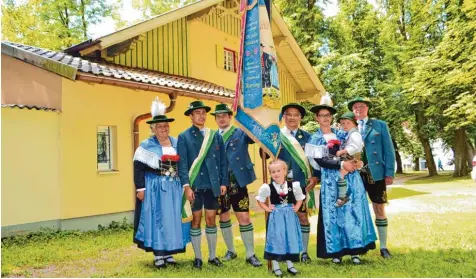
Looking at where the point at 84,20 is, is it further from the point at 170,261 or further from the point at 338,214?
the point at 338,214

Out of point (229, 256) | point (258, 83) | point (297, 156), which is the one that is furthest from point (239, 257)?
point (258, 83)

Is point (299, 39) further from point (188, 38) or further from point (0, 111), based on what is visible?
point (0, 111)

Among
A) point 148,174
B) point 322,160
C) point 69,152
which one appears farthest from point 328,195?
point 69,152

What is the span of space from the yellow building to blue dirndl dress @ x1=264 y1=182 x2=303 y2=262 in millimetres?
4386

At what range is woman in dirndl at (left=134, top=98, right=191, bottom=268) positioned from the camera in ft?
16.5

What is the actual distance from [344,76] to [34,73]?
17.0 metres

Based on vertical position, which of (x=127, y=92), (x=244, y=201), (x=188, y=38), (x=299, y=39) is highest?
(x=299, y=39)

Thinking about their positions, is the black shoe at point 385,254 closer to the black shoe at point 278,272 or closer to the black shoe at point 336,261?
the black shoe at point 336,261

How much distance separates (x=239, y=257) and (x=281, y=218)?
4.54ft

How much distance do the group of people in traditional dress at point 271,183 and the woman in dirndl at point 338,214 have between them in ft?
0.04

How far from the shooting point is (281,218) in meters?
4.55

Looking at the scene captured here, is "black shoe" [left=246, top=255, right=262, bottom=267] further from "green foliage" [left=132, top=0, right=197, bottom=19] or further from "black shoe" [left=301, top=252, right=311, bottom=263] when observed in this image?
"green foliage" [left=132, top=0, right=197, bottom=19]

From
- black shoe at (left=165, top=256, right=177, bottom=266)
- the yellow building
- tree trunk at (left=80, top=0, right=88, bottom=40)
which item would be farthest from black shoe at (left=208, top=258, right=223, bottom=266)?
Answer: tree trunk at (left=80, top=0, right=88, bottom=40)

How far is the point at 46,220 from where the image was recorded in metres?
7.70
